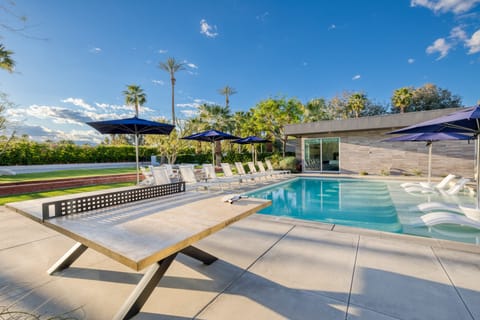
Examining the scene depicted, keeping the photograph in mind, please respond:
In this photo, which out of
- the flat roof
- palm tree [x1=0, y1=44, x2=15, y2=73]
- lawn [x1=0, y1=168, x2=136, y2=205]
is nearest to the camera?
lawn [x1=0, y1=168, x2=136, y2=205]

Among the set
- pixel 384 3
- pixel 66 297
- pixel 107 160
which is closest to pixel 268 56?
pixel 384 3

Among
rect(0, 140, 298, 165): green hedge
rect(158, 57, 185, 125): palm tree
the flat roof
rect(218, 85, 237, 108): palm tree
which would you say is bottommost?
rect(0, 140, 298, 165): green hedge

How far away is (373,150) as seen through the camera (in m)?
14.6

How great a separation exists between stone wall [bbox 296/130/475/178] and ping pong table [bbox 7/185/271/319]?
11984 mm

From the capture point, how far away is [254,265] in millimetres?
2986

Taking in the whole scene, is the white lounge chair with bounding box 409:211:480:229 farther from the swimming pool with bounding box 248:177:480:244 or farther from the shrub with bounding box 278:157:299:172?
the shrub with bounding box 278:157:299:172

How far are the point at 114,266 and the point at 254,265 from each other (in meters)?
1.96

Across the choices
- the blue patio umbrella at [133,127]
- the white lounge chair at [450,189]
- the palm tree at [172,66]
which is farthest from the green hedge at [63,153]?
the white lounge chair at [450,189]

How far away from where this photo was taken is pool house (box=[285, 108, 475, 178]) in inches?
496

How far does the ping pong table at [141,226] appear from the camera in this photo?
5.02 feet

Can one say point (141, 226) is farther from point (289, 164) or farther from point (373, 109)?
point (373, 109)

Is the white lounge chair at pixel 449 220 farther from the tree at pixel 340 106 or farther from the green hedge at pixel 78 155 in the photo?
the tree at pixel 340 106

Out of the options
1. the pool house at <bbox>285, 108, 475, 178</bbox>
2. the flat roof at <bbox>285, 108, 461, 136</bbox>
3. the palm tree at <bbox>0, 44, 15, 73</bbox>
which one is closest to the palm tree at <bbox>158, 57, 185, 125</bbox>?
the palm tree at <bbox>0, 44, 15, 73</bbox>

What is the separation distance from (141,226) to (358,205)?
7734mm
